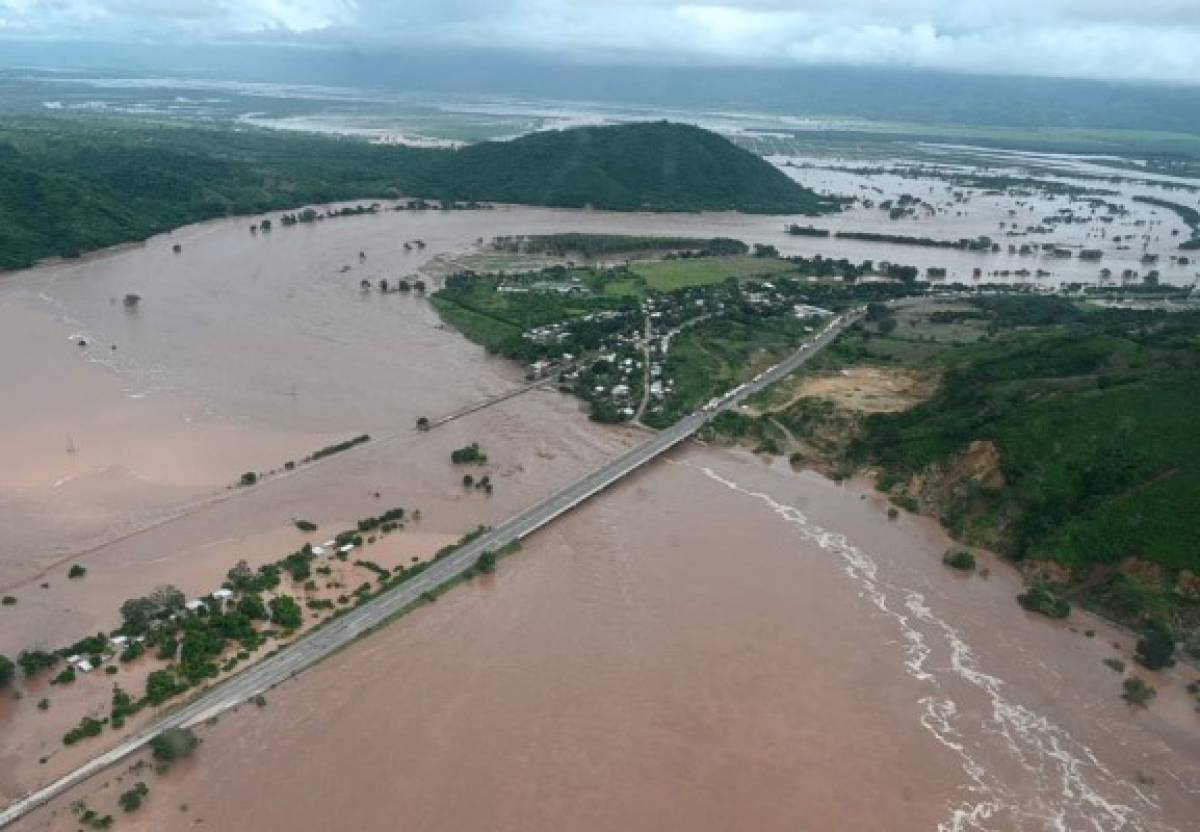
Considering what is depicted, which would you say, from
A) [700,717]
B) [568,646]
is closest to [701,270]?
[568,646]

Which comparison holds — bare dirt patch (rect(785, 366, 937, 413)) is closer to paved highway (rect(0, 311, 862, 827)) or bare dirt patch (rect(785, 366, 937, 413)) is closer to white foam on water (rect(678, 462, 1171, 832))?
paved highway (rect(0, 311, 862, 827))

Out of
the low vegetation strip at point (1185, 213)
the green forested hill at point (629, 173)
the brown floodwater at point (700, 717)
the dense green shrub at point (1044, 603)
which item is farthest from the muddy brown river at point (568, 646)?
the low vegetation strip at point (1185, 213)

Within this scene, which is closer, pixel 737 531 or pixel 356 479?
pixel 737 531

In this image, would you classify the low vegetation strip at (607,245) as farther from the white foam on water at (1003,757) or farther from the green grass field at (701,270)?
the white foam on water at (1003,757)

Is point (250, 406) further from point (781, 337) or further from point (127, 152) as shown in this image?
point (127, 152)

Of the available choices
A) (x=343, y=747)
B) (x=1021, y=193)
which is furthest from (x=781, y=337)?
(x=1021, y=193)

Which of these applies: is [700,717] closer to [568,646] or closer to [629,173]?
[568,646]
